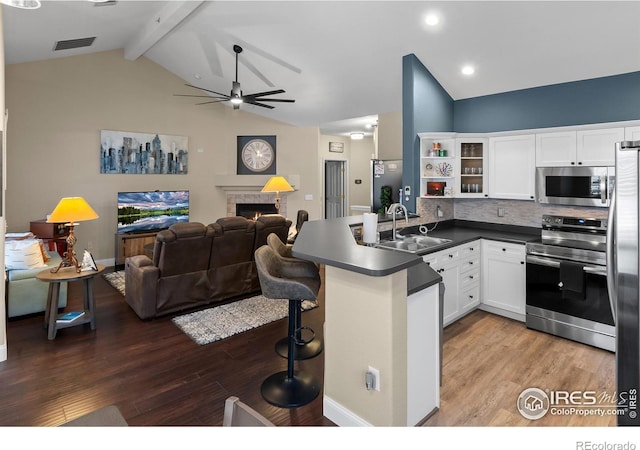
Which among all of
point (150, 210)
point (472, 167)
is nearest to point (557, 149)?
point (472, 167)

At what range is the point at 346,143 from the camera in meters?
10.2

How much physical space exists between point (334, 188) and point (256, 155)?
2.85 meters

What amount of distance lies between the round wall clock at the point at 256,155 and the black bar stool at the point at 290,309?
5.76 m

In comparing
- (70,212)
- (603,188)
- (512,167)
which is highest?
(512,167)

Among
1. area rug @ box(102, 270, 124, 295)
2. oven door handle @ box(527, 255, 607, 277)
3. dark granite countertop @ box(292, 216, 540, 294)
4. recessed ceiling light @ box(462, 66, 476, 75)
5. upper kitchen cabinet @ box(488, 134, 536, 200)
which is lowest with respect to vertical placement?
area rug @ box(102, 270, 124, 295)

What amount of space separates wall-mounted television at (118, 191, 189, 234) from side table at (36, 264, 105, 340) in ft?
9.81

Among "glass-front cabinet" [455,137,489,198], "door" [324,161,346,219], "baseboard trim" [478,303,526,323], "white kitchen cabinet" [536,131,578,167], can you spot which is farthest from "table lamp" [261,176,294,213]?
"white kitchen cabinet" [536,131,578,167]

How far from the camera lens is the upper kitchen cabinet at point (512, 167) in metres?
4.06

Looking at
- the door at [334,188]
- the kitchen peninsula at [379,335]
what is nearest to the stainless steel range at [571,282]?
the kitchen peninsula at [379,335]

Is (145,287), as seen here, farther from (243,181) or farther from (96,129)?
(243,181)

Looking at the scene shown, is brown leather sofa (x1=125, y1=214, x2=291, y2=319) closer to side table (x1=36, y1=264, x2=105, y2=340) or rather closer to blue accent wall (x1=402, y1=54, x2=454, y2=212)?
side table (x1=36, y1=264, x2=105, y2=340)

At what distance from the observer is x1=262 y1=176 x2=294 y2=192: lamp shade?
24.6 ft

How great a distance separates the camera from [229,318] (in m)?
3.96
